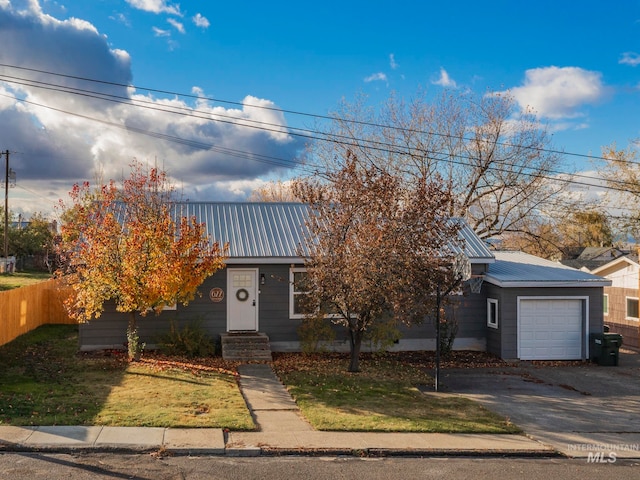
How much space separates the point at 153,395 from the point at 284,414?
291cm

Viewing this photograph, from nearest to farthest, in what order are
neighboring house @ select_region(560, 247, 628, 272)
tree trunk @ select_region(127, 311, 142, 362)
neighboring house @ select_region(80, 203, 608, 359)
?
tree trunk @ select_region(127, 311, 142, 362) < neighboring house @ select_region(80, 203, 608, 359) < neighboring house @ select_region(560, 247, 628, 272)

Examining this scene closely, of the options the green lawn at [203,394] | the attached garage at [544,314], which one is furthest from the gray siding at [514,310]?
the green lawn at [203,394]

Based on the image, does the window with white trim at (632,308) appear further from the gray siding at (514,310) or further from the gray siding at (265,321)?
the gray siding at (265,321)

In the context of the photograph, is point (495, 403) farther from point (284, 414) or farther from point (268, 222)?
point (268, 222)

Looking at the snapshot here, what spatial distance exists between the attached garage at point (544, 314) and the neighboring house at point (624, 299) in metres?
6.05

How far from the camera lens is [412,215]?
14.6m

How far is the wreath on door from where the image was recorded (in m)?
19.2

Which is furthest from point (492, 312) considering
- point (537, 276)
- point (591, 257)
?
point (591, 257)

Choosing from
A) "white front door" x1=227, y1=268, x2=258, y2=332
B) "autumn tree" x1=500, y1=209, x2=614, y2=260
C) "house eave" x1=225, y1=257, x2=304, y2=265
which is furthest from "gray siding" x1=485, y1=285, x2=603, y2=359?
"autumn tree" x1=500, y1=209, x2=614, y2=260

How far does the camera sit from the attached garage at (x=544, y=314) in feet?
63.5

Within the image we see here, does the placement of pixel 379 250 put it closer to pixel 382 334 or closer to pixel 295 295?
pixel 382 334

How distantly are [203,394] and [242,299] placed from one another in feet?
21.3

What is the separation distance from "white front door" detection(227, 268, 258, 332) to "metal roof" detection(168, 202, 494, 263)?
0.71m

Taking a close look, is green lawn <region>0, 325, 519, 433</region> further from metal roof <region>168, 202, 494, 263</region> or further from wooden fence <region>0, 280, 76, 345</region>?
metal roof <region>168, 202, 494, 263</region>
